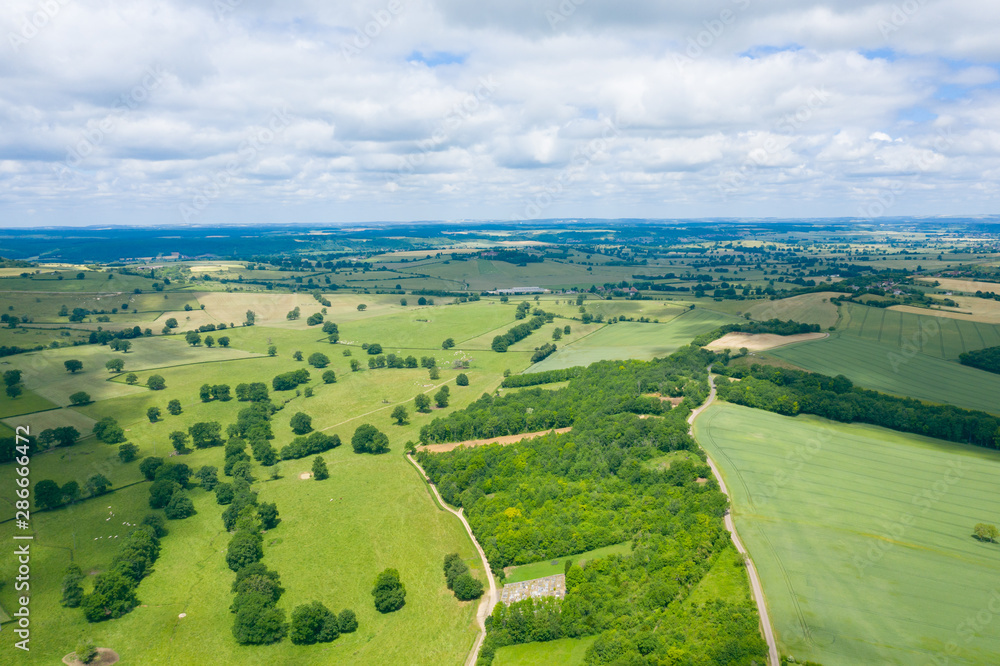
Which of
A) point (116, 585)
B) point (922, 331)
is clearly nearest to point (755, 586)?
point (116, 585)

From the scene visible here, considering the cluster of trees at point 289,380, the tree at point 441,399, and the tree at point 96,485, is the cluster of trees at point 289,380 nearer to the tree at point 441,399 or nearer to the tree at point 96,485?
the tree at point 441,399

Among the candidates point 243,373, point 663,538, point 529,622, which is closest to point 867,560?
point 663,538

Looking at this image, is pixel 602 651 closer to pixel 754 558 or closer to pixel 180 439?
pixel 754 558

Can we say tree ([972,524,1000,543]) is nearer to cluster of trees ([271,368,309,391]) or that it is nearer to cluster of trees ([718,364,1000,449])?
cluster of trees ([718,364,1000,449])

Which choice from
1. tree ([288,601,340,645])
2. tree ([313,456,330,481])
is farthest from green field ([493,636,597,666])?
tree ([313,456,330,481])

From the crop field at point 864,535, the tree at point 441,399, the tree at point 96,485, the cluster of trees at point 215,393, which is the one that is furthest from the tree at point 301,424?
the crop field at point 864,535

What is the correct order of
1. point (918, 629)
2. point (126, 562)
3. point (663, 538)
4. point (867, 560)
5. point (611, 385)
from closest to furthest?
point (918, 629)
point (867, 560)
point (663, 538)
point (126, 562)
point (611, 385)
